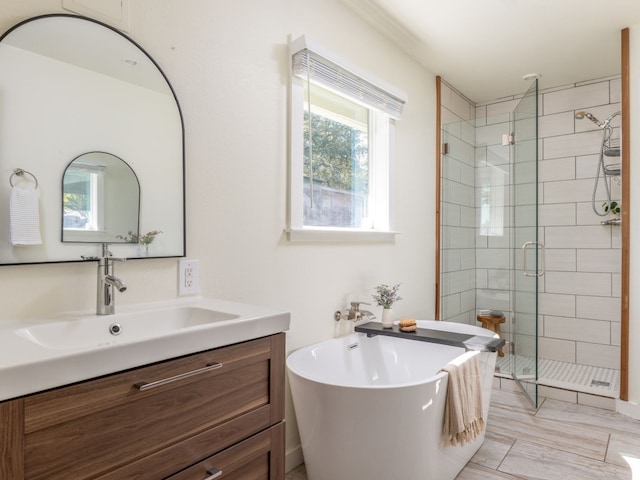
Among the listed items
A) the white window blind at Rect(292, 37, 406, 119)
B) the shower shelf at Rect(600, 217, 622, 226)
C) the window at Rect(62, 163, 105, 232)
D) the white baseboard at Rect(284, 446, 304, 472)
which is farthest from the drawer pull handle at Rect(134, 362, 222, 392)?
the shower shelf at Rect(600, 217, 622, 226)

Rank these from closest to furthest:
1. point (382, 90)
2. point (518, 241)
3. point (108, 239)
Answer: point (108, 239), point (382, 90), point (518, 241)

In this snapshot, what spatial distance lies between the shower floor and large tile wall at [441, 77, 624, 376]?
148 millimetres

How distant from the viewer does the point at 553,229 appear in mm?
3947

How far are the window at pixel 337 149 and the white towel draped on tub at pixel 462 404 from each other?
0.98 m

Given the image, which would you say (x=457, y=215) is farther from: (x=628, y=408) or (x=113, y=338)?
(x=113, y=338)

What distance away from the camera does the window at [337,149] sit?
2.21m

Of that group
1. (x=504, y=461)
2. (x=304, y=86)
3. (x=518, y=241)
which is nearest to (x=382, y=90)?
(x=304, y=86)

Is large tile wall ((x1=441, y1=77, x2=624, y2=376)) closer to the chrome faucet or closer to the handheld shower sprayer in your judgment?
the handheld shower sprayer

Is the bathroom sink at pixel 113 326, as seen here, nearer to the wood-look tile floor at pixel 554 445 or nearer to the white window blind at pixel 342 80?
the wood-look tile floor at pixel 554 445

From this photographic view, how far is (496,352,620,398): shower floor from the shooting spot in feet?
10.2

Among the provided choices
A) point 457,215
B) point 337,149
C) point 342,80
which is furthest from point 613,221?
point 342,80

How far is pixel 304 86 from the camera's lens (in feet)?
7.62

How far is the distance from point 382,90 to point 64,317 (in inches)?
87.8

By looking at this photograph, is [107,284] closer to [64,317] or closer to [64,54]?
[64,317]
